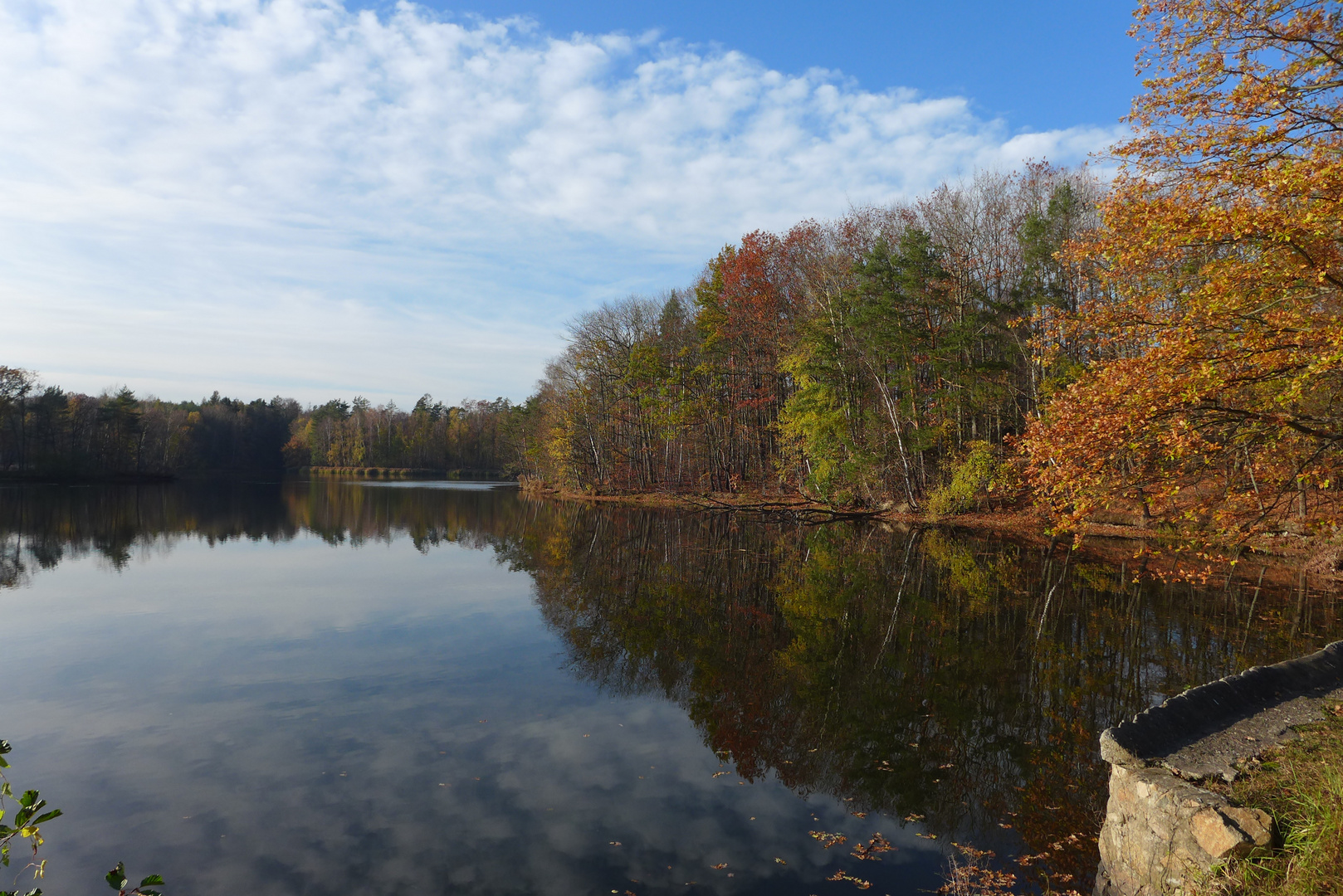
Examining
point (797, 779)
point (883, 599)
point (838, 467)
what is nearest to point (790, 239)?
point (838, 467)

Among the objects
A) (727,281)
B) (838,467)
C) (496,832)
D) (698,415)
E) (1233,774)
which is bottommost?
(496,832)

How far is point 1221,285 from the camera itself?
8156 millimetres

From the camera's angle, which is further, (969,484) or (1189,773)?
(969,484)

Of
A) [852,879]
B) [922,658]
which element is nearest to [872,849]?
[852,879]

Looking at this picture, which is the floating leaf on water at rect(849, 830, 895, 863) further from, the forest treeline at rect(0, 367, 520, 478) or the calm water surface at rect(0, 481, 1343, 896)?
the forest treeline at rect(0, 367, 520, 478)

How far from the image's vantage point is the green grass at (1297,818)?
12.4ft

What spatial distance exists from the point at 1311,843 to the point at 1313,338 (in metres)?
6.09

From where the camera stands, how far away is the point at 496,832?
6250mm

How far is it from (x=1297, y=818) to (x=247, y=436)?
408 feet

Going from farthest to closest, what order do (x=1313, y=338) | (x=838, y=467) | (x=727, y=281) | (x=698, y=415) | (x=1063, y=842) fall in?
(x=698, y=415), (x=727, y=281), (x=838, y=467), (x=1313, y=338), (x=1063, y=842)

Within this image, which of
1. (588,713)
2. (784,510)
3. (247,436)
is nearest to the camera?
(588,713)

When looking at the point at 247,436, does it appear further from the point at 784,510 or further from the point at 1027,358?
the point at 1027,358

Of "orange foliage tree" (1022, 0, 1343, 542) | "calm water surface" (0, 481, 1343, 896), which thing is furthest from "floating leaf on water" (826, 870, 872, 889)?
"orange foliage tree" (1022, 0, 1343, 542)

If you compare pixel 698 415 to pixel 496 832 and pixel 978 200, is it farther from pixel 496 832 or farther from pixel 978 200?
pixel 496 832
